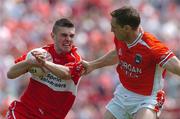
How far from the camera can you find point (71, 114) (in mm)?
16875

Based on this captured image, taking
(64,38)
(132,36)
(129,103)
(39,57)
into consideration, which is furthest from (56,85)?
(132,36)

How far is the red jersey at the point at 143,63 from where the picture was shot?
965 cm

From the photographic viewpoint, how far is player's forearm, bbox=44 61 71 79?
9.88 meters

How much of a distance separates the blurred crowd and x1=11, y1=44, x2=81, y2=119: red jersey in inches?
206

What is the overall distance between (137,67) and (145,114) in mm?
554

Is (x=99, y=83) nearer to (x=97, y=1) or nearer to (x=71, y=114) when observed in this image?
(x=71, y=114)

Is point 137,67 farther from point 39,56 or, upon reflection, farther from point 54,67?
point 39,56

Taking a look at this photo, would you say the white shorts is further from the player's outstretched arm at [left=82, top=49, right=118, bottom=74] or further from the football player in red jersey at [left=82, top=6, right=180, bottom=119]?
the player's outstretched arm at [left=82, top=49, right=118, bottom=74]

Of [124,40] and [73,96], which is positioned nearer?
[124,40]

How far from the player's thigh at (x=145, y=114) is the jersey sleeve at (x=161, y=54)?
0.60 metres

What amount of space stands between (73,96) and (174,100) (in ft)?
25.2

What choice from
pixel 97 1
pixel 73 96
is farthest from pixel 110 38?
pixel 73 96

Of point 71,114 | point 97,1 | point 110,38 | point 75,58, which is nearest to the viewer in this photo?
point 75,58

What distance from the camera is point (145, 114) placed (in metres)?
9.80
